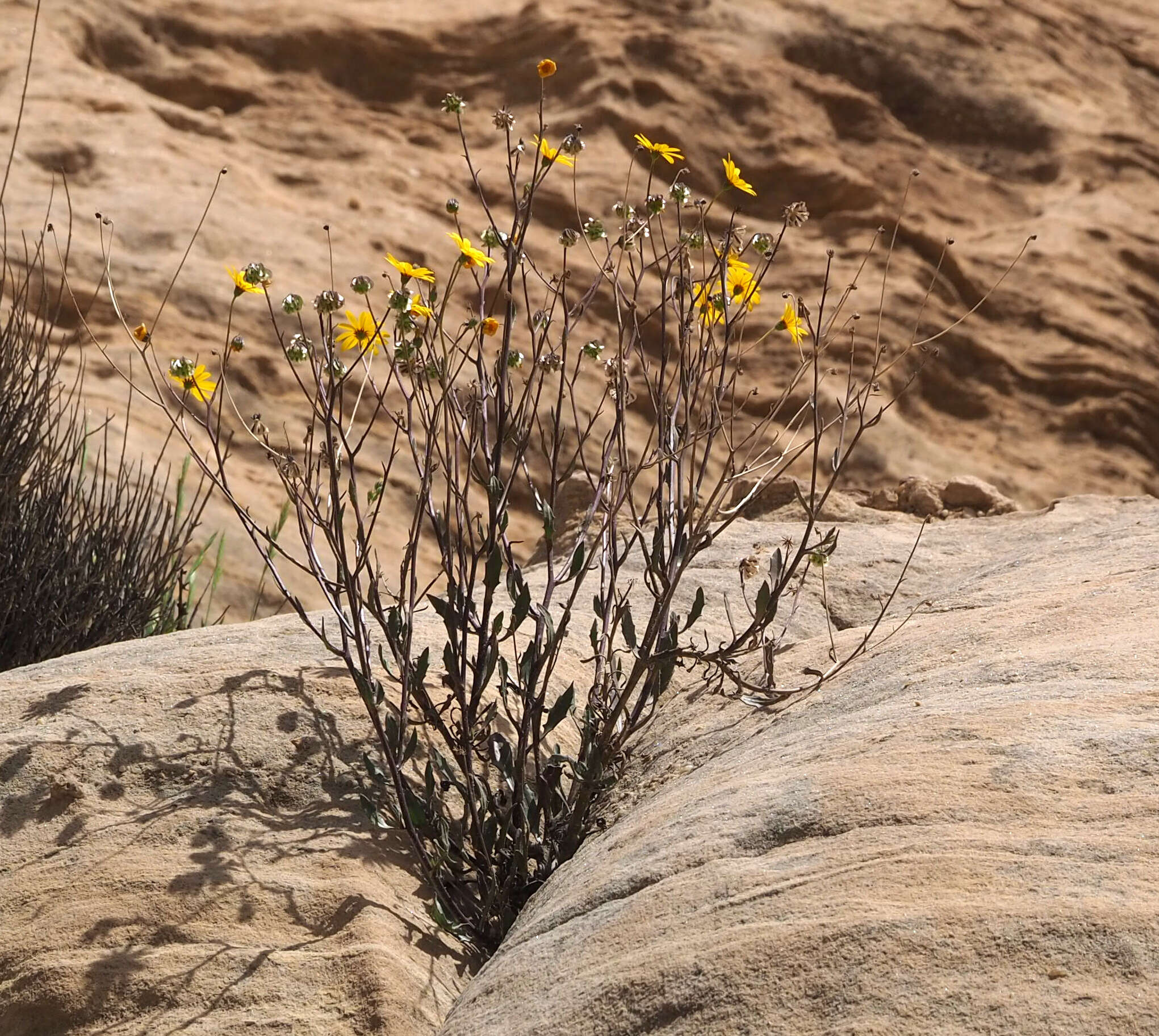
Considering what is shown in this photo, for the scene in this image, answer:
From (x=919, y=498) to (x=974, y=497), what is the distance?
0.56 feet

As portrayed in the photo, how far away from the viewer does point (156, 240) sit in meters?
6.84

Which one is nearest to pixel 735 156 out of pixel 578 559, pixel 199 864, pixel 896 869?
pixel 578 559

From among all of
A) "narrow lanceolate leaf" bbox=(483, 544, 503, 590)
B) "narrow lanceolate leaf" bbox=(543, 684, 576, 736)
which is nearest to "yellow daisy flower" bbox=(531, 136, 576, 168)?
"narrow lanceolate leaf" bbox=(483, 544, 503, 590)

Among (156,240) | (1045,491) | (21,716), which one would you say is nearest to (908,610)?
(21,716)

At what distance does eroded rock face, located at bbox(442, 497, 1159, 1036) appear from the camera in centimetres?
133

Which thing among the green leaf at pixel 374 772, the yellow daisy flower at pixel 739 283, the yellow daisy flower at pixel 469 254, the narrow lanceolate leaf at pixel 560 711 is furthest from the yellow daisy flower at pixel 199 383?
the yellow daisy flower at pixel 739 283

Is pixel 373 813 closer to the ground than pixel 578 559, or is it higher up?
closer to the ground

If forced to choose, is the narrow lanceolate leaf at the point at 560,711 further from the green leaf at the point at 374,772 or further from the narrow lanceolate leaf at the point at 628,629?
the green leaf at the point at 374,772

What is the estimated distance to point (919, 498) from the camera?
439 cm

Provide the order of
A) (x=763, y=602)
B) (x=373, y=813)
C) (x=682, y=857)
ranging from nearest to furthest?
(x=682, y=857)
(x=373, y=813)
(x=763, y=602)

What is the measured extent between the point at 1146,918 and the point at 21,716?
177 centimetres

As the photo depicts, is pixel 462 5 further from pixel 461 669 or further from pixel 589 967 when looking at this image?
pixel 589 967

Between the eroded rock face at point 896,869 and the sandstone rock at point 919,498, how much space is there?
2075 mm

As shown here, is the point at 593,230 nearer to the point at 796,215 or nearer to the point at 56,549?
the point at 796,215
